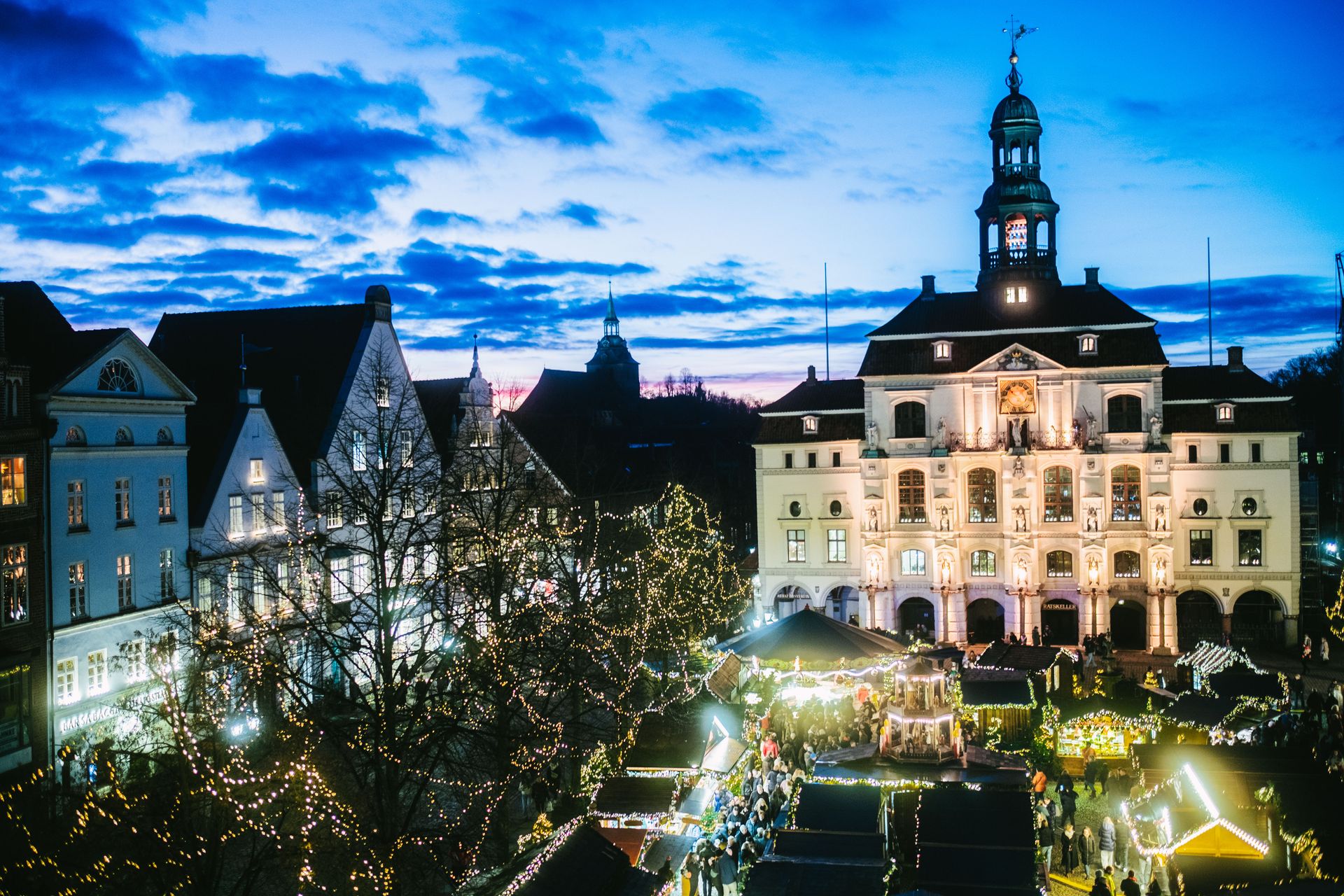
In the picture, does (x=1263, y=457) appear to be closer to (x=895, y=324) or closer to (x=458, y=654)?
(x=895, y=324)

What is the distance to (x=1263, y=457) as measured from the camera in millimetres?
48906

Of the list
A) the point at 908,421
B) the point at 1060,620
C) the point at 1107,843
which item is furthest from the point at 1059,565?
the point at 1107,843

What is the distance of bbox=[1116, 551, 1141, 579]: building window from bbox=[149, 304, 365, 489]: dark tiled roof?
32.8 meters

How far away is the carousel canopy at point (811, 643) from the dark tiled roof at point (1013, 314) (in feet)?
79.0

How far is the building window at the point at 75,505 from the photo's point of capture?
29531mm

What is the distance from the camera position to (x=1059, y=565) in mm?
50469

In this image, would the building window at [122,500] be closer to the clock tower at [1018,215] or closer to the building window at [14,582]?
the building window at [14,582]

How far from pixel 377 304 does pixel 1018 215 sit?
97.4 feet

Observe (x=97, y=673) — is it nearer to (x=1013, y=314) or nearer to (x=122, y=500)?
(x=122, y=500)

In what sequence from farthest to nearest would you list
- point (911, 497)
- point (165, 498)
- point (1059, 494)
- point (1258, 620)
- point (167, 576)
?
point (911, 497) → point (1059, 494) → point (1258, 620) → point (165, 498) → point (167, 576)

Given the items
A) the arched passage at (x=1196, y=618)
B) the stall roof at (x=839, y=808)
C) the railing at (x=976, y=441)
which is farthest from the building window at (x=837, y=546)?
the stall roof at (x=839, y=808)

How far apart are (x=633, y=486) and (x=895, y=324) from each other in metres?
22.2

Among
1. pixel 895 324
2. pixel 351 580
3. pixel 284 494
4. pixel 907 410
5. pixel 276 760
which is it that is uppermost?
pixel 895 324

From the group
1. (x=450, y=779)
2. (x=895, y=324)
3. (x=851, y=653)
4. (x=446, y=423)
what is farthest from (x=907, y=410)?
(x=450, y=779)
